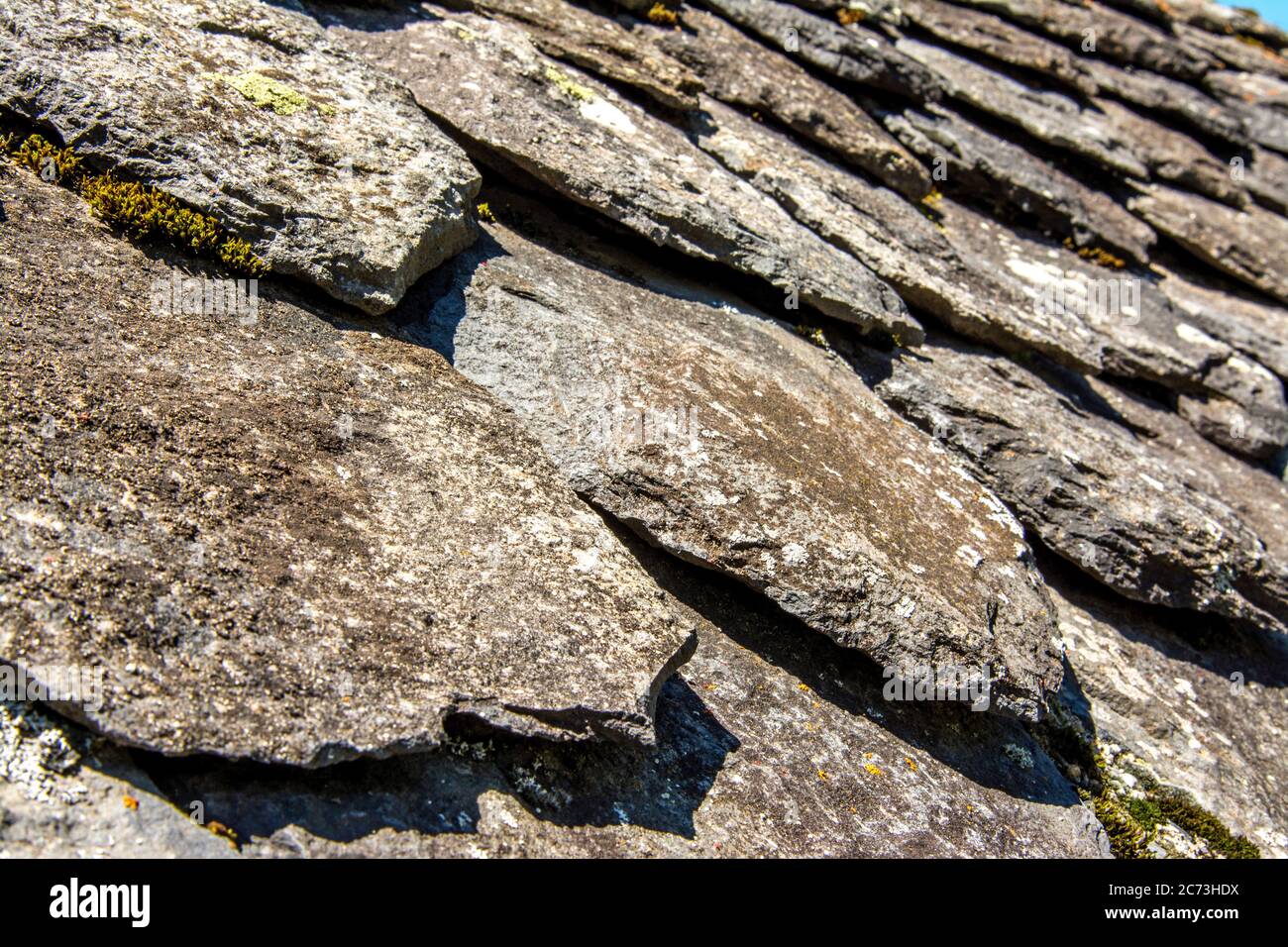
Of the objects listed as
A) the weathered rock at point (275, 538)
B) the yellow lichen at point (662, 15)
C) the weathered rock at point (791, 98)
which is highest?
the yellow lichen at point (662, 15)

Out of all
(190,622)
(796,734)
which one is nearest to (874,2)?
(796,734)

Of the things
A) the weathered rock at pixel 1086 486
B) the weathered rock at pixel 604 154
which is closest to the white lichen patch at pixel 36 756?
the weathered rock at pixel 604 154

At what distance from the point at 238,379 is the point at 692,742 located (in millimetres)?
4634

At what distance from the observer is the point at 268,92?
9438mm

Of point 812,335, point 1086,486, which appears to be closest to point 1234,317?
point 1086,486

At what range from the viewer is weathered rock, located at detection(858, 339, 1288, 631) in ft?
37.2

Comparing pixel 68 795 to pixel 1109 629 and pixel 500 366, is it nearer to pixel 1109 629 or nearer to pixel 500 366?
pixel 500 366

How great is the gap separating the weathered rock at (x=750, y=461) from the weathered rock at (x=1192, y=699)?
1999mm

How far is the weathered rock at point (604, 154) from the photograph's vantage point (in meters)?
10.9

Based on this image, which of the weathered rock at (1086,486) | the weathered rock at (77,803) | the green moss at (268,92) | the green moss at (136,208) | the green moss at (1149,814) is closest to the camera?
the weathered rock at (77,803)

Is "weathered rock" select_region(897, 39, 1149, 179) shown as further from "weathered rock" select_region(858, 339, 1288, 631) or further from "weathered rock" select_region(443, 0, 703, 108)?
"weathered rock" select_region(858, 339, 1288, 631)

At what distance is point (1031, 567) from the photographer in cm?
1006

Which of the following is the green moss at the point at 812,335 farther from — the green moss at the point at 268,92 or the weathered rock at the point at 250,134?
the green moss at the point at 268,92

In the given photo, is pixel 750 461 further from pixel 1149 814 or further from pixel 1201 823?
pixel 1201 823
